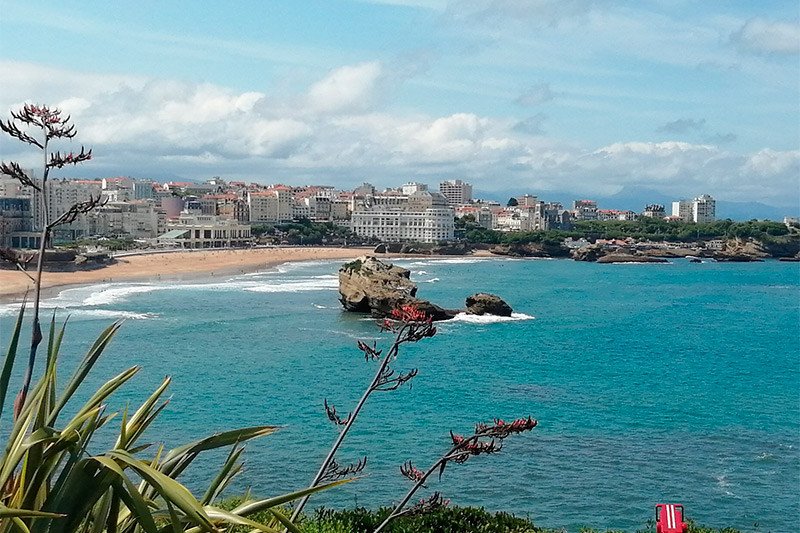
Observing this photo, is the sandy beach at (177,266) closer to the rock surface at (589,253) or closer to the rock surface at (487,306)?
the rock surface at (487,306)

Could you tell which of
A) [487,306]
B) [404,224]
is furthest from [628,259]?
[487,306]

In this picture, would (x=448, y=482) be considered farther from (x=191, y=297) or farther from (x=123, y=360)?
(x=191, y=297)

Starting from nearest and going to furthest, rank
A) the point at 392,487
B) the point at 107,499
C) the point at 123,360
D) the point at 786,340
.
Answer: the point at 107,499, the point at 392,487, the point at 123,360, the point at 786,340

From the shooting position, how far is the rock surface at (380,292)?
144 ft

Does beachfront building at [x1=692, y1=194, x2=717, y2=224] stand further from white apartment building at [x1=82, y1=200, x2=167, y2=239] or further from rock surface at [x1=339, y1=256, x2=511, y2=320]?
rock surface at [x1=339, y1=256, x2=511, y2=320]

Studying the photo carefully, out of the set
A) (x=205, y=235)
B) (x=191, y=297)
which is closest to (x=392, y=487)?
(x=191, y=297)

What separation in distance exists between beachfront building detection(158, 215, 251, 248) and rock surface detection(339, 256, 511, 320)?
5957cm

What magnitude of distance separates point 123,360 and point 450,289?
33.9 metres

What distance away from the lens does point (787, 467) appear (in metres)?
18.7

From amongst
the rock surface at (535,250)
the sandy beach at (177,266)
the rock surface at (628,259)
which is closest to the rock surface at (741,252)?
the rock surface at (628,259)

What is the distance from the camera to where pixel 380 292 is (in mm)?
44094

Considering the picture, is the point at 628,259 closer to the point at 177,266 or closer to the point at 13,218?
the point at 177,266

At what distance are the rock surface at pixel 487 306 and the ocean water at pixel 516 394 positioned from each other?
4.31 ft

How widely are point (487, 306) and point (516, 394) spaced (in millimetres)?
19473
